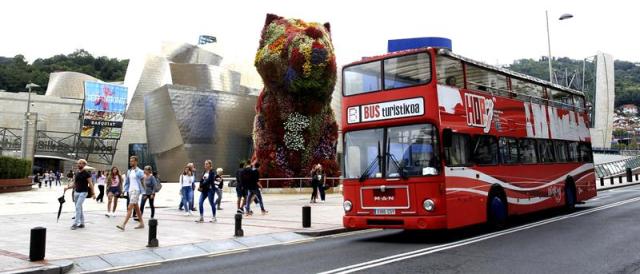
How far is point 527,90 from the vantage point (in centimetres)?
1288

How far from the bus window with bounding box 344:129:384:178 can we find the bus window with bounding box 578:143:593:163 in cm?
917

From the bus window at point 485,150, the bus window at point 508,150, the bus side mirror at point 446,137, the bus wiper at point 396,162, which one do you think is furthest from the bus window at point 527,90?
the bus wiper at point 396,162

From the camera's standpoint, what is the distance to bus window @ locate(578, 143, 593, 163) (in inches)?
624

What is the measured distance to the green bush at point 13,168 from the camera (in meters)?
29.9

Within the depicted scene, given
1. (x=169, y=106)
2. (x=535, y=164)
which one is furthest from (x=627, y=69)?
(x=535, y=164)

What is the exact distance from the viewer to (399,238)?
10734 mm

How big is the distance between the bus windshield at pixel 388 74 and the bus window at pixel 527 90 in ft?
11.9

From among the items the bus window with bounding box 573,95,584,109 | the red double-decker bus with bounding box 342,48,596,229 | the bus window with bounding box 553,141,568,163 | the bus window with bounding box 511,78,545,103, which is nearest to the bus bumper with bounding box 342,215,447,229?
the red double-decker bus with bounding box 342,48,596,229

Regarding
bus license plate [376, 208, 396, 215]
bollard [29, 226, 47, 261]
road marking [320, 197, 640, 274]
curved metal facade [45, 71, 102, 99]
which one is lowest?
road marking [320, 197, 640, 274]

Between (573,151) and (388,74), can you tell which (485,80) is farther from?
(573,151)

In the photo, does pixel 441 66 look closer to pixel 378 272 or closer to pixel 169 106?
pixel 378 272

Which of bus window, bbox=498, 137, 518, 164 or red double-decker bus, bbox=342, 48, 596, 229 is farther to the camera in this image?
bus window, bbox=498, 137, 518, 164

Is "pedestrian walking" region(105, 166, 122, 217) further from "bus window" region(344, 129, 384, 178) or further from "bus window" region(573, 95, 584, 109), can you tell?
"bus window" region(573, 95, 584, 109)

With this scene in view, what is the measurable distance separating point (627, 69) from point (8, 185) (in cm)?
19711
